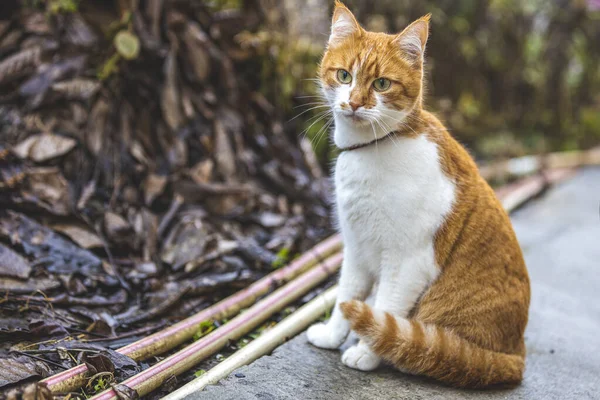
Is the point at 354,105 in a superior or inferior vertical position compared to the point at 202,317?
superior

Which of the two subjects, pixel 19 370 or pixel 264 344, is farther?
pixel 264 344

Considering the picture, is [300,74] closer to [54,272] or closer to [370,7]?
[370,7]

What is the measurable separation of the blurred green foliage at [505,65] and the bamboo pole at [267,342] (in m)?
1.88

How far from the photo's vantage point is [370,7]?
15.7ft

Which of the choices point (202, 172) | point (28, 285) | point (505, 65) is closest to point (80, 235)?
point (28, 285)

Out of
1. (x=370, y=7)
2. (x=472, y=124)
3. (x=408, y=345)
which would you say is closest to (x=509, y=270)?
(x=408, y=345)

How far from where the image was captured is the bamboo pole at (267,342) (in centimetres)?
181

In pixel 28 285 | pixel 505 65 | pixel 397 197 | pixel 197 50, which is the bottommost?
pixel 28 285

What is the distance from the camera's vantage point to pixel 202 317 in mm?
2254

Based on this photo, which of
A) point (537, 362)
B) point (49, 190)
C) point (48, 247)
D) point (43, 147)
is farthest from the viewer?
point (43, 147)

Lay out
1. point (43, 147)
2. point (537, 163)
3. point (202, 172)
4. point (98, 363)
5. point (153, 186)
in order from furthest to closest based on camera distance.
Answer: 1. point (537, 163)
2. point (202, 172)
3. point (153, 186)
4. point (43, 147)
5. point (98, 363)

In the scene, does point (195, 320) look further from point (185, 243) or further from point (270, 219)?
point (270, 219)

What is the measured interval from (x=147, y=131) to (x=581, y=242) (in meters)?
2.92

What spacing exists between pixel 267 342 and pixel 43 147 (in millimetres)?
1549
